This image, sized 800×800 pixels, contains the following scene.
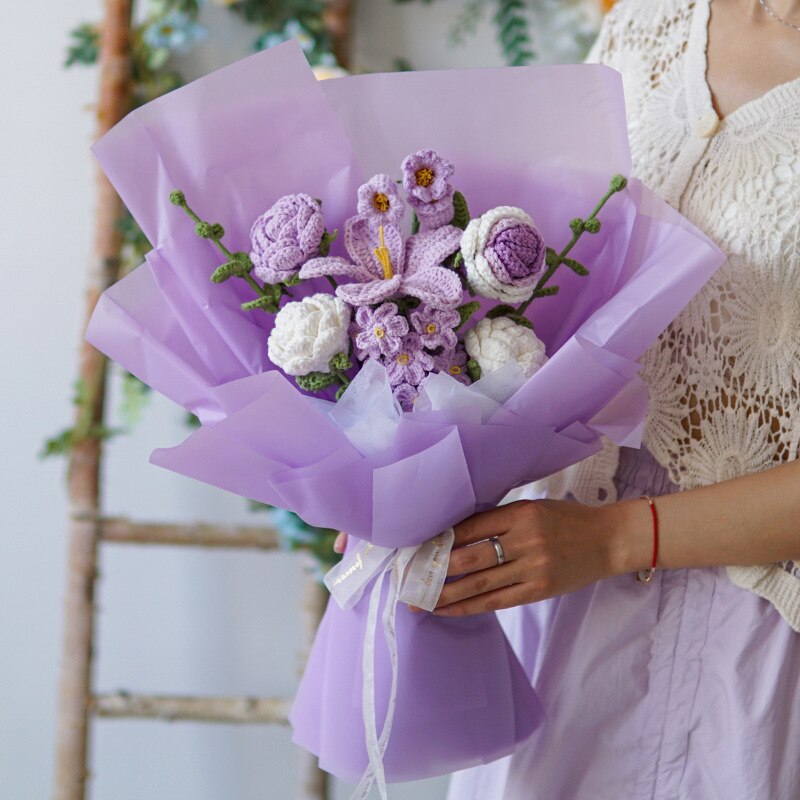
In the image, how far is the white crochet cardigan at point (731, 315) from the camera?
0.78m

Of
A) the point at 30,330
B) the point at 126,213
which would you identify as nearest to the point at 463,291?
the point at 126,213

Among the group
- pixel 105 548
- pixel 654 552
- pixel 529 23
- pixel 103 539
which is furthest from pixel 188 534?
pixel 529 23

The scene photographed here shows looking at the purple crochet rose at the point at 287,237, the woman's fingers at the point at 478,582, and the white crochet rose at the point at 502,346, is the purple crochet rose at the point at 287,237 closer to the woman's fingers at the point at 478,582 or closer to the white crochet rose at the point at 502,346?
the white crochet rose at the point at 502,346

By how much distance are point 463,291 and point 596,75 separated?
0.25 meters

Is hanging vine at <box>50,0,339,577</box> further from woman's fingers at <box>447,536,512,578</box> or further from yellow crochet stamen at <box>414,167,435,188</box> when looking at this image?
yellow crochet stamen at <box>414,167,435,188</box>

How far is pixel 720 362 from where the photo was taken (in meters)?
0.81

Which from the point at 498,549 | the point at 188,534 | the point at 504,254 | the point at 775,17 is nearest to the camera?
the point at 504,254

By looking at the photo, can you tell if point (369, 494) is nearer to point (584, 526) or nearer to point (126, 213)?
point (584, 526)

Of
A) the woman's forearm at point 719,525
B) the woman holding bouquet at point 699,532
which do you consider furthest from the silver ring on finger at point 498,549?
the woman's forearm at point 719,525

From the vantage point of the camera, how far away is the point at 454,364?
68 cm

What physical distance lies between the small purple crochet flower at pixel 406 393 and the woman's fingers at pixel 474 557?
14 cm

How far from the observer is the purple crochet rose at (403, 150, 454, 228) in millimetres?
656

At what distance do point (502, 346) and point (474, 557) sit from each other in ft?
0.60

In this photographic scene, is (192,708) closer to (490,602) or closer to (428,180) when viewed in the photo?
(490,602)
